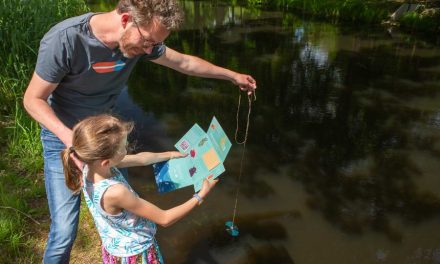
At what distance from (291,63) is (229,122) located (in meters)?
3.34

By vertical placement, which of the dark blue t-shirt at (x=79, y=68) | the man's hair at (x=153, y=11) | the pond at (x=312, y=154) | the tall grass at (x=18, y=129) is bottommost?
the pond at (x=312, y=154)

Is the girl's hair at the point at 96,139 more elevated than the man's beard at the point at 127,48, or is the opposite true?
the man's beard at the point at 127,48

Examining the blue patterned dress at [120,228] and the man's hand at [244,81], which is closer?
the blue patterned dress at [120,228]

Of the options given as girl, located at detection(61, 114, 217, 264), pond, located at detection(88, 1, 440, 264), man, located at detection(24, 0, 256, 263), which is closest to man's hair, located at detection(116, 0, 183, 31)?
man, located at detection(24, 0, 256, 263)

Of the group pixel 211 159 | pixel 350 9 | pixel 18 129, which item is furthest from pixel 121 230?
pixel 350 9

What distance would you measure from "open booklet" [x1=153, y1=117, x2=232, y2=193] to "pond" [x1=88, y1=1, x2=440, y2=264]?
38 centimetres

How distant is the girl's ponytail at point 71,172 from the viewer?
1.61 metres

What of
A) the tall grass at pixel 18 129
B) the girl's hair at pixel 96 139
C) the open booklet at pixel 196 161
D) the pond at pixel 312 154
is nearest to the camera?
the girl's hair at pixel 96 139

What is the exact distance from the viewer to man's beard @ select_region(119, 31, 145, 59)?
1.73m

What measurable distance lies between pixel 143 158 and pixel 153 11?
2.73 feet

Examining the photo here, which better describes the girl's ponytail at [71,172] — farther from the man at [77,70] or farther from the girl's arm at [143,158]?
the girl's arm at [143,158]

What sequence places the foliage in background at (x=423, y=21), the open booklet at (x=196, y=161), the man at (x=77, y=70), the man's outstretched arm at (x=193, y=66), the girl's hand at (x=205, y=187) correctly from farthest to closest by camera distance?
the foliage in background at (x=423, y=21) < the man's outstretched arm at (x=193, y=66) < the open booklet at (x=196, y=161) < the girl's hand at (x=205, y=187) < the man at (x=77, y=70)

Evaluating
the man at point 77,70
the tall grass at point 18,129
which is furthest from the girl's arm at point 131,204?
the tall grass at point 18,129

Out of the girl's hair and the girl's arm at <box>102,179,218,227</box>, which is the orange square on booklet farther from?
the girl's hair
